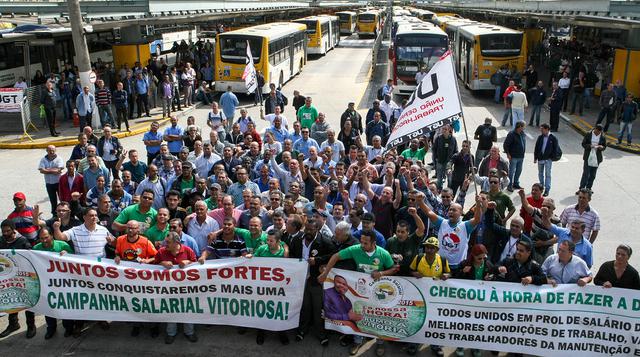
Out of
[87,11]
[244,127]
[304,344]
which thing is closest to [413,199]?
[304,344]

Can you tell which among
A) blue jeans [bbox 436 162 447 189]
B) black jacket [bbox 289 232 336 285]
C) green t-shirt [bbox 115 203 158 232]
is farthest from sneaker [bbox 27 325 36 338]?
blue jeans [bbox 436 162 447 189]

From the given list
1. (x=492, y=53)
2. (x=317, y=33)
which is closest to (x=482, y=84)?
(x=492, y=53)

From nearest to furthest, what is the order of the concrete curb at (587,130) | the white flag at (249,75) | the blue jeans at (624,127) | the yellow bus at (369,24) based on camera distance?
the concrete curb at (587,130)
the blue jeans at (624,127)
the white flag at (249,75)
the yellow bus at (369,24)

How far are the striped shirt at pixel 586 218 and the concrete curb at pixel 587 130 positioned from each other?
9083mm

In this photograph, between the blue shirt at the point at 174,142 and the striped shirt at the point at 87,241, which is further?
the blue shirt at the point at 174,142

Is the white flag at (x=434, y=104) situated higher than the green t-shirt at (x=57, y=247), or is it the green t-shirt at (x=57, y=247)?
the white flag at (x=434, y=104)

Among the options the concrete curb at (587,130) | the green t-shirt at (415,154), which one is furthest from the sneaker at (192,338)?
the concrete curb at (587,130)

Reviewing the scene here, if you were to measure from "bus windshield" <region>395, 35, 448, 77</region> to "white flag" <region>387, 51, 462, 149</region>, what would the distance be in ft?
50.5

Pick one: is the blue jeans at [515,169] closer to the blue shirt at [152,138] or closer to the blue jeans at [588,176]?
the blue jeans at [588,176]

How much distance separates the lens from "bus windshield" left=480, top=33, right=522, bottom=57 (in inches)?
906

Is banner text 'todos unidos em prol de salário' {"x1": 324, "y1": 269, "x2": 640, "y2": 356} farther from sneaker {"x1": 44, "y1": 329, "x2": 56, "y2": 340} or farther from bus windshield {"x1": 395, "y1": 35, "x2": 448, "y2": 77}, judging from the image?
bus windshield {"x1": 395, "y1": 35, "x2": 448, "y2": 77}

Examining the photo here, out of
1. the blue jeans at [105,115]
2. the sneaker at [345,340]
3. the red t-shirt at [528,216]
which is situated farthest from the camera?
the blue jeans at [105,115]

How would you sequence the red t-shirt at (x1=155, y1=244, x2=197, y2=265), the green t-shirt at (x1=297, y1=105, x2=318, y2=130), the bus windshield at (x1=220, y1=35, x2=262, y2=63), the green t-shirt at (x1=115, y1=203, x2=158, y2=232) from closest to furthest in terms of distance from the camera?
the red t-shirt at (x1=155, y1=244, x2=197, y2=265), the green t-shirt at (x1=115, y1=203, x2=158, y2=232), the green t-shirt at (x1=297, y1=105, x2=318, y2=130), the bus windshield at (x1=220, y1=35, x2=262, y2=63)

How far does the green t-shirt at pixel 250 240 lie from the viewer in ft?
22.6
